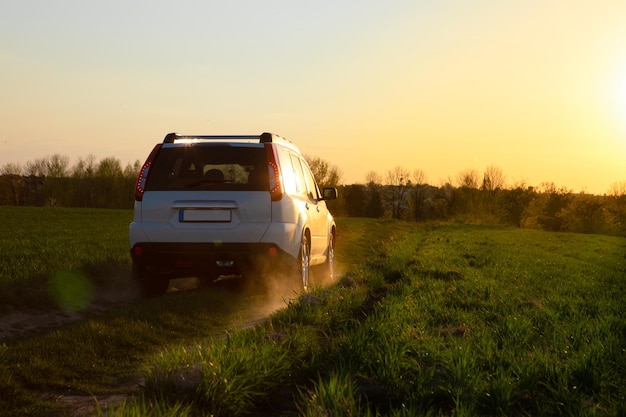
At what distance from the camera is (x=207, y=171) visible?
8656mm

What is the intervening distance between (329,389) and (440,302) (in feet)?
15.6

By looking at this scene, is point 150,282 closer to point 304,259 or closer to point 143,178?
point 143,178

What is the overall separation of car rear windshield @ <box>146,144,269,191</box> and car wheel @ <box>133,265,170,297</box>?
124cm

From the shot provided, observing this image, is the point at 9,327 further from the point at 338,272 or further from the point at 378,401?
the point at 338,272

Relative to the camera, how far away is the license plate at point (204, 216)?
830 centimetres

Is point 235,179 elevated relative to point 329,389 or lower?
elevated

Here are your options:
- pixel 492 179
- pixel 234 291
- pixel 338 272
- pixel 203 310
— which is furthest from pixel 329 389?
pixel 492 179

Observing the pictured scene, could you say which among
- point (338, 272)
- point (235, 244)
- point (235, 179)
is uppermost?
point (235, 179)

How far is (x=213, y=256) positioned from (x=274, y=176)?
1346 mm

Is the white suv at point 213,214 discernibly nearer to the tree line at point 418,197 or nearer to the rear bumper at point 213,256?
the rear bumper at point 213,256

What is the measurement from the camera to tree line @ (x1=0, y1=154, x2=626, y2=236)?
230 feet

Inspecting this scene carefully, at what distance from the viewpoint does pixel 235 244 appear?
8.33 m

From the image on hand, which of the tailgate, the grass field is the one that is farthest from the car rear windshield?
the grass field

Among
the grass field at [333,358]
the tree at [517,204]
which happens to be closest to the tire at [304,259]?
the grass field at [333,358]
